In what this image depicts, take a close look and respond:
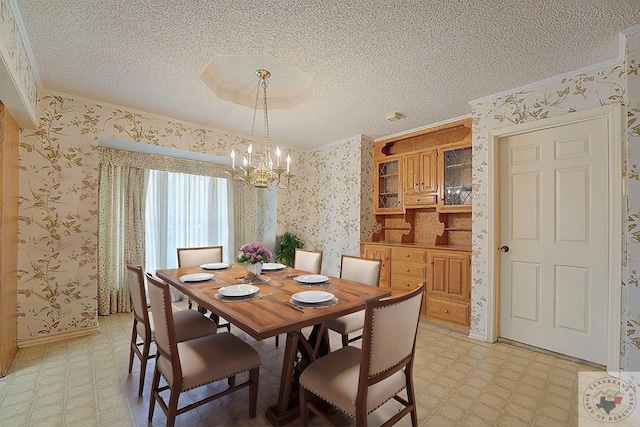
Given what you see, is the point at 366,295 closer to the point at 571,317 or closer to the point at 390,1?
the point at 390,1

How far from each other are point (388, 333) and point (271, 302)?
2.41ft

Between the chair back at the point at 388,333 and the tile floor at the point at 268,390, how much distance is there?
1.95 feet

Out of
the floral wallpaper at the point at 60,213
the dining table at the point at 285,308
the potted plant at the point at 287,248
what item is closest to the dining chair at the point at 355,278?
the dining table at the point at 285,308

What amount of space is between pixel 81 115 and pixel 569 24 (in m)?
4.19

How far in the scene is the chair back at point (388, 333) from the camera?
1264mm

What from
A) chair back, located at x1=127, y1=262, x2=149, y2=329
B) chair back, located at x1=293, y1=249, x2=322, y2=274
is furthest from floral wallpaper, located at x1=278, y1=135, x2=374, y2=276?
chair back, located at x1=127, y1=262, x2=149, y2=329

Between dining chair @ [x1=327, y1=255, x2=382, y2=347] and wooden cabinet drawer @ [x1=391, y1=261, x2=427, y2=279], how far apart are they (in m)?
1.14

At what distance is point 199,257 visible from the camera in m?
3.21

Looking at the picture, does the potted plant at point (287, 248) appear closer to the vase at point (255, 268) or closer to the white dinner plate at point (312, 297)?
the vase at point (255, 268)

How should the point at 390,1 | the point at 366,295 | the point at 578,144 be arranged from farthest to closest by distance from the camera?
1. the point at 578,144
2. the point at 366,295
3. the point at 390,1

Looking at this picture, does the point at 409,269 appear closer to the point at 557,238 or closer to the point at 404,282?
the point at 404,282

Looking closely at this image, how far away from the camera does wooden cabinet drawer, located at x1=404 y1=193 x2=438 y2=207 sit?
3613 mm

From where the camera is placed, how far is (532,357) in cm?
254

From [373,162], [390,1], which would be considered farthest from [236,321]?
[373,162]
